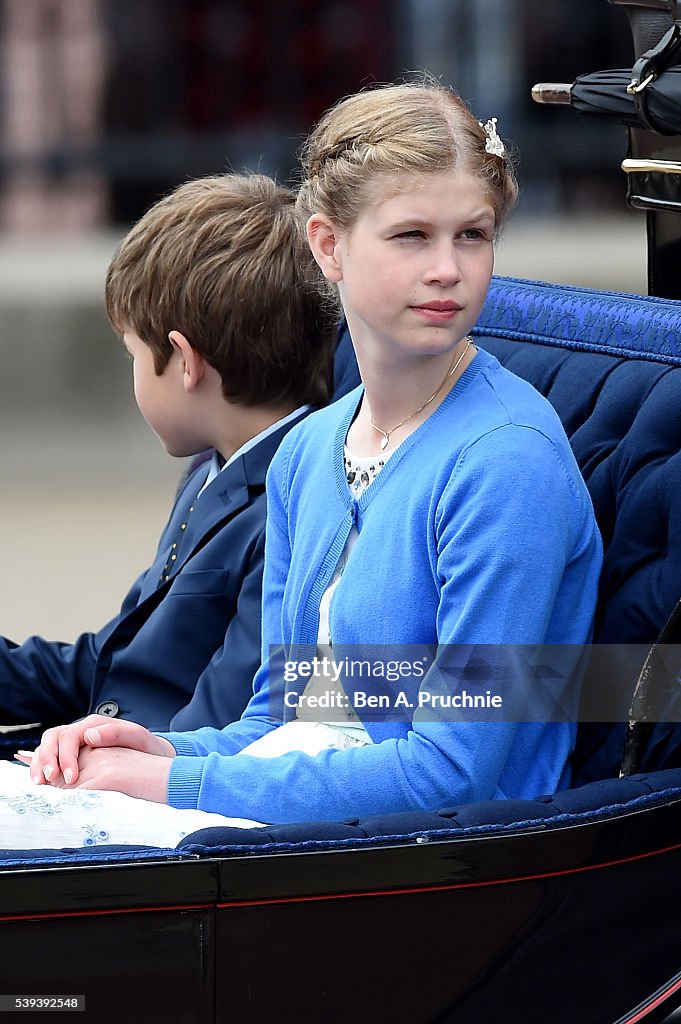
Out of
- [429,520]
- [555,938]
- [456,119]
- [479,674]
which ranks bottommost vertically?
[555,938]

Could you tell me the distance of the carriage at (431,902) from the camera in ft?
3.93

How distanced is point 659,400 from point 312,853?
595mm

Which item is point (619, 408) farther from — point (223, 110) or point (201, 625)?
point (223, 110)

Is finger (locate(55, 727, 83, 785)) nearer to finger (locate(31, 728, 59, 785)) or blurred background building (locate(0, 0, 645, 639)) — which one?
finger (locate(31, 728, 59, 785))

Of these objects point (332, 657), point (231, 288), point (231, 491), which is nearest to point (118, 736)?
point (332, 657)

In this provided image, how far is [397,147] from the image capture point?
1.34 m

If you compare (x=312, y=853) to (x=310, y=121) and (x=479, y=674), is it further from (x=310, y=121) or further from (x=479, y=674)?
(x=310, y=121)

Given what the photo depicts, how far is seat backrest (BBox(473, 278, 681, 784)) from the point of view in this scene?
146 centimetres

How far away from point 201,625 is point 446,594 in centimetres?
46

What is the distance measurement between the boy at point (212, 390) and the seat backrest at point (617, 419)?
0.78ft

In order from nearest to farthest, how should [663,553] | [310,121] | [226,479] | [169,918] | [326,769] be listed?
[169,918]
[326,769]
[663,553]
[226,479]
[310,121]

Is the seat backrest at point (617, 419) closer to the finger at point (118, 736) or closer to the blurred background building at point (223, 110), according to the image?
the finger at point (118, 736)

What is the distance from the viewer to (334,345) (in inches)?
71.1

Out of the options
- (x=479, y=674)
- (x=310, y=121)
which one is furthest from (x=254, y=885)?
(x=310, y=121)
